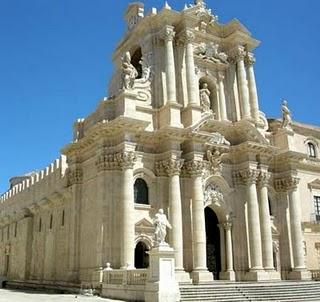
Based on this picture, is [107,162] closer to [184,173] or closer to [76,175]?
[76,175]

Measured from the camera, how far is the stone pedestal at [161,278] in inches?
757

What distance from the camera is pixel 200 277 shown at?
25.2m

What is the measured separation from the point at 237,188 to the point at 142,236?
764 centimetres

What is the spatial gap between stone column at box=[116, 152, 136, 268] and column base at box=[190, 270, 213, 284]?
3803 millimetres

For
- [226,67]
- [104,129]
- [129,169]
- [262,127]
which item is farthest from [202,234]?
[226,67]

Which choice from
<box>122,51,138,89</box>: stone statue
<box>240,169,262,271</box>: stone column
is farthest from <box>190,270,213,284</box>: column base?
<box>122,51,138,89</box>: stone statue

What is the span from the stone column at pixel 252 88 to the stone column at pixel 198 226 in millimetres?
7468

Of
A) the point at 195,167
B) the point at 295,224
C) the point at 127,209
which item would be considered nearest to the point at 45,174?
the point at 127,209

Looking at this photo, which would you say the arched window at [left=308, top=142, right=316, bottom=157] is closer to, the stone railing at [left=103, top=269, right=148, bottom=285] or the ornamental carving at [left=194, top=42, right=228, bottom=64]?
the ornamental carving at [left=194, top=42, right=228, bottom=64]

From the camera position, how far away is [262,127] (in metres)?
32.5

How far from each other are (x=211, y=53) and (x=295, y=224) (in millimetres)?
12775

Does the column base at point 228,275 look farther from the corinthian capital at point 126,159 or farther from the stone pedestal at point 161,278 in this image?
the corinthian capital at point 126,159

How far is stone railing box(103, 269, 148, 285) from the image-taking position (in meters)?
21.0

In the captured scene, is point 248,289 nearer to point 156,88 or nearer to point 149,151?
point 149,151
